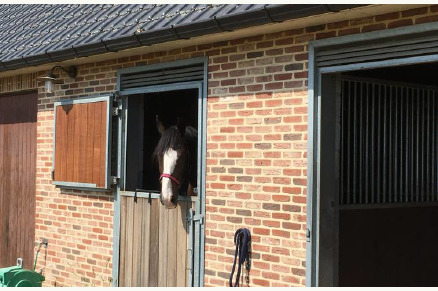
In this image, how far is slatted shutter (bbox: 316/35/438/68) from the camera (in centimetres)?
551

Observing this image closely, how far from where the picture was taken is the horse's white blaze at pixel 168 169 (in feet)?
24.0

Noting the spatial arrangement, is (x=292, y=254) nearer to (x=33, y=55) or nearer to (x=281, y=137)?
(x=281, y=137)

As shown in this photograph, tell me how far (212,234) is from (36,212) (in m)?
3.48

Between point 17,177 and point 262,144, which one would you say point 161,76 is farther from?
point 17,177

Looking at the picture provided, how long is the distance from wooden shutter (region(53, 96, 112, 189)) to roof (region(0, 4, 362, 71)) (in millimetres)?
660

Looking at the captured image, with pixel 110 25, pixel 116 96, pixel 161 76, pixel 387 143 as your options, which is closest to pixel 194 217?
pixel 161 76

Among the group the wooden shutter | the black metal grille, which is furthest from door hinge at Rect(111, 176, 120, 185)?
the black metal grille

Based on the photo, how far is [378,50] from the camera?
19.1 feet

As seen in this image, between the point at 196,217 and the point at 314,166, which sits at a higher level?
the point at 314,166

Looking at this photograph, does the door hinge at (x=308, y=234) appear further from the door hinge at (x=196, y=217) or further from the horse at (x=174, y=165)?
the horse at (x=174, y=165)

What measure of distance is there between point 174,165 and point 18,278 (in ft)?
7.74

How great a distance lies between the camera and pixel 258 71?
22.1 feet

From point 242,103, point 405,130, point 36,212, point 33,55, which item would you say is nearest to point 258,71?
point 242,103

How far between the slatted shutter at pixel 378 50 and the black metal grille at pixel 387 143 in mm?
483
